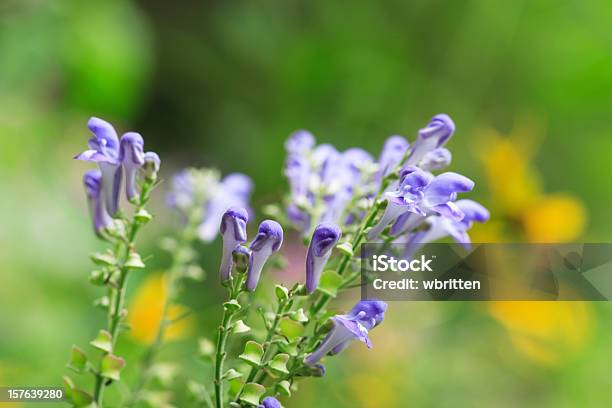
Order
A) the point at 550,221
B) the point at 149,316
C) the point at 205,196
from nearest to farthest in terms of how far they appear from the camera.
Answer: the point at 205,196 → the point at 149,316 → the point at 550,221

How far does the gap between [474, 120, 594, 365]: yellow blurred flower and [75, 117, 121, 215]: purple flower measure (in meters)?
1.05

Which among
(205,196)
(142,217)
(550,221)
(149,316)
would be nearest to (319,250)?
(142,217)

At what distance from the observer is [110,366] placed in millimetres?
566

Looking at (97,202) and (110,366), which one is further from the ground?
(97,202)

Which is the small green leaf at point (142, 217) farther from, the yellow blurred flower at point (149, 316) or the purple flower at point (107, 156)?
the yellow blurred flower at point (149, 316)

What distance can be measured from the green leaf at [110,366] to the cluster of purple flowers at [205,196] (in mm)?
237

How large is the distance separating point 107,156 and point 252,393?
0.23m

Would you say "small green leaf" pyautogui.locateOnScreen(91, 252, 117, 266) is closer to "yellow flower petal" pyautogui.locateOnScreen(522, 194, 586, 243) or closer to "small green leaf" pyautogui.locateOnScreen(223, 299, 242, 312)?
"small green leaf" pyautogui.locateOnScreen(223, 299, 242, 312)

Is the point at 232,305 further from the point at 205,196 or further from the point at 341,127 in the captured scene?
the point at 341,127

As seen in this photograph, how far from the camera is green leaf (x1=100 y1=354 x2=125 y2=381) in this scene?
563 mm

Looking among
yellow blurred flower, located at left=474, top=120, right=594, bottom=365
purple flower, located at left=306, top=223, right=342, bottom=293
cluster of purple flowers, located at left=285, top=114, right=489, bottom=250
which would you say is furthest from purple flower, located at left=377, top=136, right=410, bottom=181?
yellow blurred flower, located at left=474, top=120, right=594, bottom=365

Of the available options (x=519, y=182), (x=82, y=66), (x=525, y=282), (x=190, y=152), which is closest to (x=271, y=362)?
(x=525, y=282)

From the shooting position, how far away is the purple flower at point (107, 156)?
0.60 meters

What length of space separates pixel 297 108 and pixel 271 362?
187 cm
